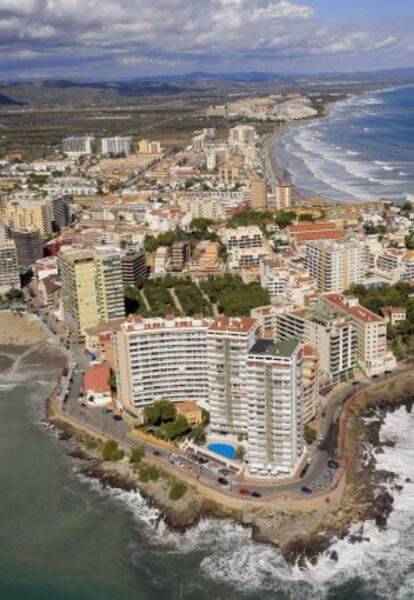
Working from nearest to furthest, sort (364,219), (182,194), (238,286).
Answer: (238,286)
(364,219)
(182,194)

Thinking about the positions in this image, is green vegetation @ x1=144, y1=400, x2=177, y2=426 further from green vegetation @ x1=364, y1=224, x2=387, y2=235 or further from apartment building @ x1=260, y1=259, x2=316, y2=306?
green vegetation @ x1=364, y1=224, x2=387, y2=235

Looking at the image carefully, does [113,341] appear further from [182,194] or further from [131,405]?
[182,194]

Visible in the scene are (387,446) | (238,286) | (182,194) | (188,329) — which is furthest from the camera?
(182,194)

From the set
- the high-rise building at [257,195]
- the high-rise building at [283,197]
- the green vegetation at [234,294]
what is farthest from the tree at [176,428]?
the high-rise building at [257,195]

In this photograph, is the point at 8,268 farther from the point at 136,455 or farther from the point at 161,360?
the point at 136,455

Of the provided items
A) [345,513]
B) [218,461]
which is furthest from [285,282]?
[345,513]

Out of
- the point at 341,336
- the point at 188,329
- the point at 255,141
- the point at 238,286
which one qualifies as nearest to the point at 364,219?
the point at 238,286

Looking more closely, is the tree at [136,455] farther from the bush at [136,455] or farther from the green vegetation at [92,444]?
the green vegetation at [92,444]
